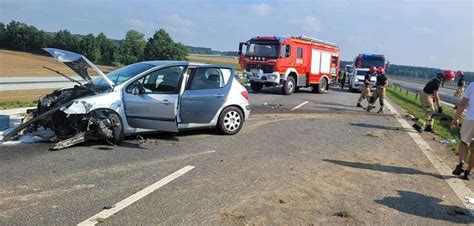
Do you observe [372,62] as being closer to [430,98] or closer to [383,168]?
[430,98]

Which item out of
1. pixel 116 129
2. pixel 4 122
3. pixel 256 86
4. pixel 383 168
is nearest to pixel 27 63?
pixel 256 86

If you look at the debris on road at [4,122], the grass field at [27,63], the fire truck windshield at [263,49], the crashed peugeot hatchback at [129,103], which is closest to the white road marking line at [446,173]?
the crashed peugeot hatchback at [129,103]

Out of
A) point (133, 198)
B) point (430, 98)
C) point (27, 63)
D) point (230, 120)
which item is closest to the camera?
point (133, 198)

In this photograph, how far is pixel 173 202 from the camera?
4934 mm

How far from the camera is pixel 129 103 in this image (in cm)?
791

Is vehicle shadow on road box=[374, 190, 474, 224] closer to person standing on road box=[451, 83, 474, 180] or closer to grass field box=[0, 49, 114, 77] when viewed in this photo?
person standing on road box=[451, 83, 474, 180]

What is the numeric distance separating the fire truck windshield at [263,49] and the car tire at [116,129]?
14.7m

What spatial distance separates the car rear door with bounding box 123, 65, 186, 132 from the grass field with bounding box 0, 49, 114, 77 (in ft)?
116

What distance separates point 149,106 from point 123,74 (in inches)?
39.8

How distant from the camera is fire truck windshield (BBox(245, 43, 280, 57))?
70.9 ft

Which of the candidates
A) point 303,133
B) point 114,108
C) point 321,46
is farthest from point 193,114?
point 321,46

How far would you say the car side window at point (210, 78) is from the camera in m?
8.82

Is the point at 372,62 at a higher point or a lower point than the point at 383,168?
higher

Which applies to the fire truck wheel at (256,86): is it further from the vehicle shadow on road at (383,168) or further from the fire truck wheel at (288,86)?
the vehicle shadow on road at (383,168)
